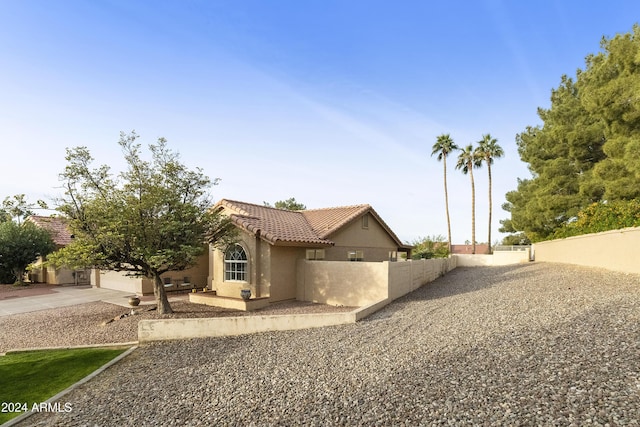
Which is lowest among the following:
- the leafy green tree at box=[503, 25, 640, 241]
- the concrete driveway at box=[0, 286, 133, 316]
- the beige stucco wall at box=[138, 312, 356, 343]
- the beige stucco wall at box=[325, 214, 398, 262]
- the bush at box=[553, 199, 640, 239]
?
the concrete driveway at box=[0, 286, 133, 316]

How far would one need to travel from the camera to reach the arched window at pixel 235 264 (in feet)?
54.3

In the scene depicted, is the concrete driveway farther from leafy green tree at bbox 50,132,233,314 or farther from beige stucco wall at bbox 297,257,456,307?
beige stucco wall at bbox 297,257,456,307

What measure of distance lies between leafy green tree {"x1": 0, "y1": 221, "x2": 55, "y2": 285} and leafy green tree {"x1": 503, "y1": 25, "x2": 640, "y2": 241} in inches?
1498

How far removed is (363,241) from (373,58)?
10.8 m

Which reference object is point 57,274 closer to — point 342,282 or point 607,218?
point 342,282

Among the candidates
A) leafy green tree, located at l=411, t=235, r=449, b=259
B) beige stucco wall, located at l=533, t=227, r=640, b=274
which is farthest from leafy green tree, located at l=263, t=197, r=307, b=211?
beige stucco wall, located at l=533, t=227, r=640, b=274

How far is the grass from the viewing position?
7.52 metres

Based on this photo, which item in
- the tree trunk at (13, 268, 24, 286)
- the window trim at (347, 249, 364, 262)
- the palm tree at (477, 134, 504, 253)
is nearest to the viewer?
the window trim at (347, 249, 364, 262)

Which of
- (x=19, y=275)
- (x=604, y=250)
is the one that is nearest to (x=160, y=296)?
(x=19, y=275)

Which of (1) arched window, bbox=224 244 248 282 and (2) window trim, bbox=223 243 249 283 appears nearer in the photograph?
(2) window trim, bbox=223 243 249 283

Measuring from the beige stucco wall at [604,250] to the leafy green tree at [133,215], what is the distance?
1905cm

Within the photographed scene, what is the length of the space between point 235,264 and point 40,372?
8700 mm

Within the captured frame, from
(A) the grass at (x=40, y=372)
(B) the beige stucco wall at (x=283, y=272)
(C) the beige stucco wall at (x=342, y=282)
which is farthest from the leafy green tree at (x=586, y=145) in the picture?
(A) the grass at (x=40, y=372)

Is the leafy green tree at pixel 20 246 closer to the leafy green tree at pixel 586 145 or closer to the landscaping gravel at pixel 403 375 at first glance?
the landscaping gravel at pixel 403 375
